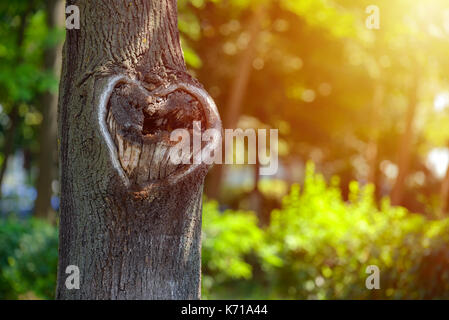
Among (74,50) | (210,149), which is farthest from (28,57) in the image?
(210,149)

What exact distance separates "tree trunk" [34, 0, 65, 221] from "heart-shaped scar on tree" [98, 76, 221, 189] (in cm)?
762

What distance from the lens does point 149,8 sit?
3896mm

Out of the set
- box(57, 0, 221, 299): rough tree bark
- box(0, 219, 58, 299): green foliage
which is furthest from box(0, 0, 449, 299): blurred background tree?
box(57, 0, 221, 299): rough tree bark

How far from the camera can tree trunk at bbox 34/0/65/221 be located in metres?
10.8

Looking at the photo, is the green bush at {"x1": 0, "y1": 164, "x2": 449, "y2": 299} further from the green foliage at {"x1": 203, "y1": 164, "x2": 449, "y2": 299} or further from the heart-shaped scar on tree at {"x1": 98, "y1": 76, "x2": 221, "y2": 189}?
the heart-shaped scar on tree at {"x1": 98, "y1": 76, "x2": 221, "y2": 189}

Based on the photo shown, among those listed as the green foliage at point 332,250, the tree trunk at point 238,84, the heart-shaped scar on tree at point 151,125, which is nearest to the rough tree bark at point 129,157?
the heart-shaped scar on tree at point 151,125

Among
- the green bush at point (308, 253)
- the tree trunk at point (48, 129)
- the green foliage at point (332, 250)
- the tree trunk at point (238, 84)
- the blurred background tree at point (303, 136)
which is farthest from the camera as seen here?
the tree trunk at point (238, 84)

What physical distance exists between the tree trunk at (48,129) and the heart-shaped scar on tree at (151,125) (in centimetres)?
762

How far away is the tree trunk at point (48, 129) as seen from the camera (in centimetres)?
1083

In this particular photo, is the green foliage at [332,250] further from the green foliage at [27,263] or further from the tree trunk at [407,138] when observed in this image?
the tree trunk at [407,138]

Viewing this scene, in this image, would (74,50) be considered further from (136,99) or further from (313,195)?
(313,195)

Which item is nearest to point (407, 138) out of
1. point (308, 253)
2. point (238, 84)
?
point (238, 84)

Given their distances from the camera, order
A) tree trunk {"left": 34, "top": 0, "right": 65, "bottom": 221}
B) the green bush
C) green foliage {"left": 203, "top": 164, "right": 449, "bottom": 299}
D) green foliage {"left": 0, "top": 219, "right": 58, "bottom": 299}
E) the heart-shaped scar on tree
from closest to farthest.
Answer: the heart-shaped scar on tree
green foliage {"left": 203, "top": 164, "right": 449, "bottom": 299}
the green bush
green foliage {"left": 0, "top": 219, "right": 58, "bottom": 299}
tree trunk {"left": 34, "top": 0, "right": 65, "bottom": 221}
